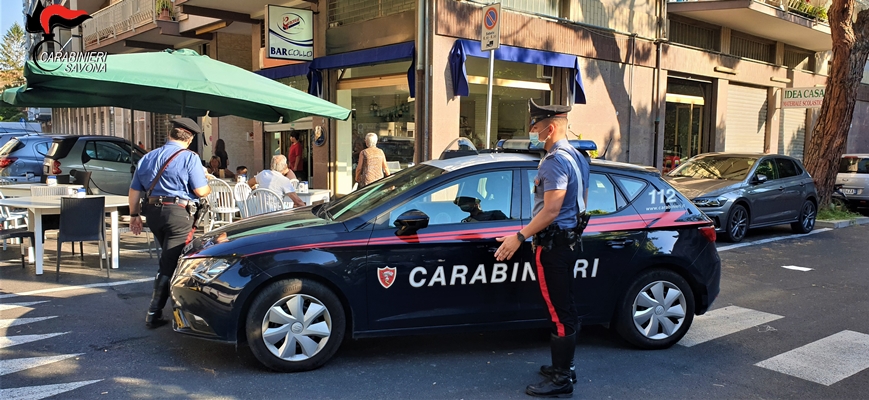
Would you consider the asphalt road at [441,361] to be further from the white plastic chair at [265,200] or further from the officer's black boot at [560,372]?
the white plastic chair at [265,200]

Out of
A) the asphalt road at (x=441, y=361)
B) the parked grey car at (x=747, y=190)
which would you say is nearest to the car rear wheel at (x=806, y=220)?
the parked grey car at (x=747, y=190)

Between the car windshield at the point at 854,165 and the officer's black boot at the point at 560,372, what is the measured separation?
14.5 m

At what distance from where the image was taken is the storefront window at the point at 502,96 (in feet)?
42.9

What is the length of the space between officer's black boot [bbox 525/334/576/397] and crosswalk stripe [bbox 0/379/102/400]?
2.85 meters

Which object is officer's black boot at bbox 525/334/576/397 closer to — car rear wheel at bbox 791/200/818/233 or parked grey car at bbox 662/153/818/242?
parked grey car at bbox 662/153/818/242

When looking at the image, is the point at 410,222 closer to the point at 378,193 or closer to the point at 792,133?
the point at 378,193

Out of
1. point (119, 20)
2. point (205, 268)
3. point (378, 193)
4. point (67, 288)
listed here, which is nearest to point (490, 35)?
point (378, 193)

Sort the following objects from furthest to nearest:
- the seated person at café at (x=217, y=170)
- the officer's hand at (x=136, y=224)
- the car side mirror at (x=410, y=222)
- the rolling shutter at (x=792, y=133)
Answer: the rolling shutter at (x=792, y=133), the seated person at café at (x=217, y=170), the officer's hand at (x=136, y=224), the car side mirror at (x=410, y=222)

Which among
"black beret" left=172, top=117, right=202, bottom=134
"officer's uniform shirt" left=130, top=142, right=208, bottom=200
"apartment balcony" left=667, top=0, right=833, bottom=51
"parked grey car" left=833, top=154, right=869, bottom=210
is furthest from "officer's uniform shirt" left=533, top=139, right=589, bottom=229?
"apartment balcony" left=667, top=0, right=833, bottom=51

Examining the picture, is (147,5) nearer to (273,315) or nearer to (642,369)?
(273,315)

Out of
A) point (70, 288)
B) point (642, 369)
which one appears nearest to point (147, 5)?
point (70, 288)

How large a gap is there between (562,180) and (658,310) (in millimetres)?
1677

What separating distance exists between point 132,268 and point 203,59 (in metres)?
2.73

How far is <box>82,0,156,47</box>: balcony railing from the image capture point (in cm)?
1847
